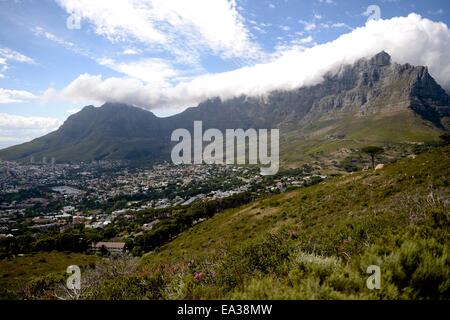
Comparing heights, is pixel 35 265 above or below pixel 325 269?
below

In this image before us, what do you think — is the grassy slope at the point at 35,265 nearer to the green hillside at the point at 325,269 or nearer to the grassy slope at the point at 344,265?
the green hillside at the point at 325,269

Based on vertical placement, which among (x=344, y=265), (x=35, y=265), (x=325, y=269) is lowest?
(x=35, y=265)

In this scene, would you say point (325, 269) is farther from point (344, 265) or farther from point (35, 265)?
point (35, 265)

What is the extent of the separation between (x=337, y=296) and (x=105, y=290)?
25.1 ft

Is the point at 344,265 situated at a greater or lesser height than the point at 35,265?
greater

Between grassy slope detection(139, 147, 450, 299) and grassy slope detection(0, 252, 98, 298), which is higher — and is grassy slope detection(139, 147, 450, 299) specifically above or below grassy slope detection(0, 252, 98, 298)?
above

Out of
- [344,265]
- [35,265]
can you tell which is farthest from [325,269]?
[35,265]

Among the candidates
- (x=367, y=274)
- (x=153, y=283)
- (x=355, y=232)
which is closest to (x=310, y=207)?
(x=355, y=232)

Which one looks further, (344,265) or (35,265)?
(35,265)

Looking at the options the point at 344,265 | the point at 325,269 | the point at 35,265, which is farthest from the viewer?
the point at 35,265

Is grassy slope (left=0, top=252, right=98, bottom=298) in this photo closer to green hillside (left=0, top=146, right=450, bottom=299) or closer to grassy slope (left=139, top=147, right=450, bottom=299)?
green hillside (left=0, top=146, right=450, bottom=299)

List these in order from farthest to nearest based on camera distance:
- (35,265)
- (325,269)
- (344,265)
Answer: (35,265)
(344,265)
(325,269)

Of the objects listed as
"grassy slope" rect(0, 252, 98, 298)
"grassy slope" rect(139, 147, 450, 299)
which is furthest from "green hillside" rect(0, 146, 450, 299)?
"grassy slope" rect(0, 252, 98, 298)
